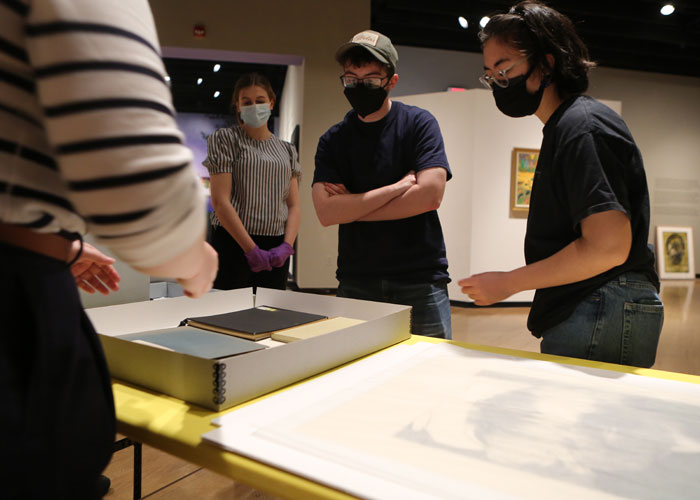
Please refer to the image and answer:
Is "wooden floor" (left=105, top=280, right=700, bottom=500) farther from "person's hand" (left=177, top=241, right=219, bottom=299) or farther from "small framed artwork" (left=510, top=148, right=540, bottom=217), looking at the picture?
"small framed artwork" (left=510, top=148, right=540, bottom=217)

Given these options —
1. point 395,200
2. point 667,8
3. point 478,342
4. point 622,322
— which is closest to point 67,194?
point 622,322

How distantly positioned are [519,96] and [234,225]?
1.37m

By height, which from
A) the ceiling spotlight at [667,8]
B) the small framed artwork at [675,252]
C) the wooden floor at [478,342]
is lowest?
the wooden floor at [478,342]

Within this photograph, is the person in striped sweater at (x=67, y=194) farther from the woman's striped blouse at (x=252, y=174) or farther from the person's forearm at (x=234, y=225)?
the woman's striped blouse at (x=252, y=174)

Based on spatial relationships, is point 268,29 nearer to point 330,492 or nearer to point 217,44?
point 217,44

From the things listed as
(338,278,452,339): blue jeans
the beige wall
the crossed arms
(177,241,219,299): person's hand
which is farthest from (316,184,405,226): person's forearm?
the beige wall

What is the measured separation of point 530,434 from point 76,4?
692 millimetres

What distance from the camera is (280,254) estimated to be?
229 centimetres

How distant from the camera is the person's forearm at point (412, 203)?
159cm

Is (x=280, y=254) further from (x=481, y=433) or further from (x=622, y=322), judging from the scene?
(x=481, y=433)

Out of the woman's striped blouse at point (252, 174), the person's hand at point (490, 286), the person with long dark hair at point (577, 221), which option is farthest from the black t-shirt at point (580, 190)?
the woman's striped blouse at point (252, 174)

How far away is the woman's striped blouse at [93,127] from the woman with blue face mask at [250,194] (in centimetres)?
176

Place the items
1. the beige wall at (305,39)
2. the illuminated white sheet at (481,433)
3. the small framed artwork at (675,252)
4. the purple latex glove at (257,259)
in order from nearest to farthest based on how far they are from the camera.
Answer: the illuminated white sheet at (481,433)
the purple latex glove at (257,259)
the beige wall at (305,39)
the small framed artwork at (675,252)

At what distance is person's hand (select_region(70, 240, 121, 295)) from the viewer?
89 centimetres
